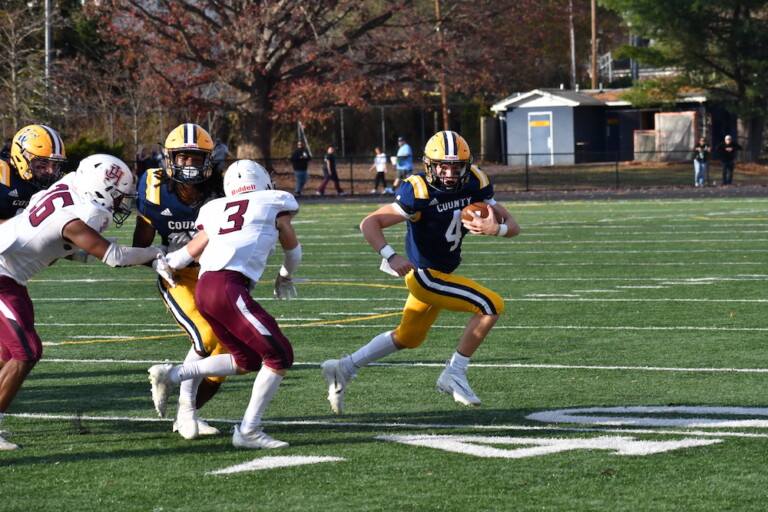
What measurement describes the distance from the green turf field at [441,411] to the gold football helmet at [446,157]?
131cm

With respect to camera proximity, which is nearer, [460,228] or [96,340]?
[460,228]

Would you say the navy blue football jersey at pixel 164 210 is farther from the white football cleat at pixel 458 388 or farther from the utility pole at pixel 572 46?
the utility pole at pixel 572 46

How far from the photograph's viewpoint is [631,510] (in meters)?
4.73

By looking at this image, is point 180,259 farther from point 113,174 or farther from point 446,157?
point 446,157

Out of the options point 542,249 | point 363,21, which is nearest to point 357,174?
point 363,21

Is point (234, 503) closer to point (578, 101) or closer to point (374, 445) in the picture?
point (374, 445)

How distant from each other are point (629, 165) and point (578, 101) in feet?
22.0

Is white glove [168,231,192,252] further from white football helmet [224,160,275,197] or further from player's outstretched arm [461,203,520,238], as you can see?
player's outstretched arm [461,203,520,238]

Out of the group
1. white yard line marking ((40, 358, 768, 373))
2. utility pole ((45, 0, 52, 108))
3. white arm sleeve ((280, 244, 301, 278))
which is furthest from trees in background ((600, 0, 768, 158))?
white arm sleeve ((280, 244, 301, 278))

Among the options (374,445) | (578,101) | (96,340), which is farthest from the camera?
(578,101)

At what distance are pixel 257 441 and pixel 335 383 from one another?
3.45 ft

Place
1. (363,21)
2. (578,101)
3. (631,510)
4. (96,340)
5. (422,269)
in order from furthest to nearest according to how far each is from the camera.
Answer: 1. (578,101)
2. (363,21)
3. (96,340)
4. (422,269)
5. (631,510)

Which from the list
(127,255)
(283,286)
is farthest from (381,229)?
(127,255)

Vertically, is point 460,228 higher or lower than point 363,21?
lower
